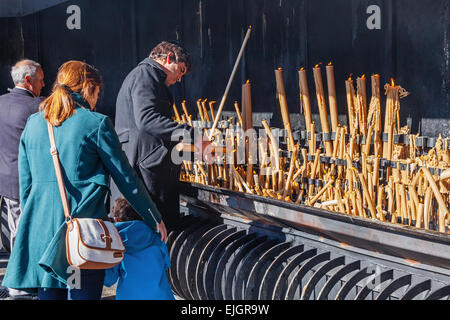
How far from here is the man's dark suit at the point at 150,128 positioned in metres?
3.73

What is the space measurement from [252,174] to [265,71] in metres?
1.21

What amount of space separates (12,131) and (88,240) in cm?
199

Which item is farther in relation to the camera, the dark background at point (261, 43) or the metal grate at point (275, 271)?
the dark background at point (261, 43)

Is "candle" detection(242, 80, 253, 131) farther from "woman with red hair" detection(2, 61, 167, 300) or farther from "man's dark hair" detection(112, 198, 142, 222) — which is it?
"woman with red hair" detection(2, 61, 167, 300)

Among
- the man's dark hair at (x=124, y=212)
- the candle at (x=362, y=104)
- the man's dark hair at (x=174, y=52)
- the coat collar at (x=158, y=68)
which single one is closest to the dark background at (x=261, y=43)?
the candle at (x=362, y=104)

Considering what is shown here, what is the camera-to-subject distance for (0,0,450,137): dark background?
382cm

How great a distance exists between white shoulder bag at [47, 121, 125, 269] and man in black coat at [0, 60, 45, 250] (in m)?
1.67

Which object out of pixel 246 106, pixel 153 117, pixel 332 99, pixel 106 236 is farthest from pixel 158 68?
pixel 106 236

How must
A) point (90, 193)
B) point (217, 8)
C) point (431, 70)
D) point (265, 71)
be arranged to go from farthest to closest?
point (217, 8), point (265, 71), point (431, 70), point (90, 193)

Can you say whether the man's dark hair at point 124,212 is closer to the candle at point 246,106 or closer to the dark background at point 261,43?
the candle at point 246,106

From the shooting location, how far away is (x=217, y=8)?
5605 millimetres

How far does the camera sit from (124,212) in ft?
11.1
